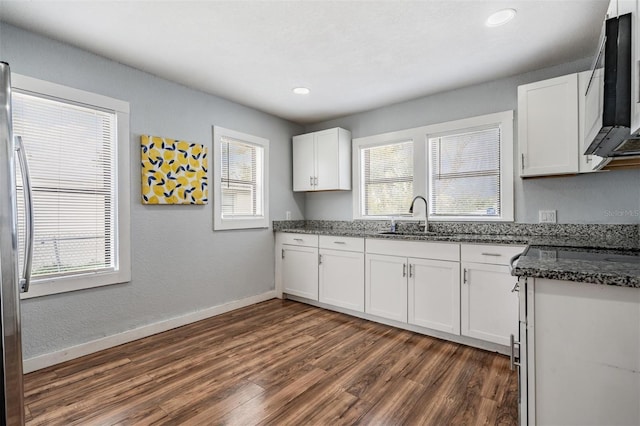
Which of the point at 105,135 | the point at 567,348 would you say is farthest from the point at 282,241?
the point at 567,348

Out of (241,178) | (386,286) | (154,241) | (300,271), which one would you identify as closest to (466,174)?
(386,286)

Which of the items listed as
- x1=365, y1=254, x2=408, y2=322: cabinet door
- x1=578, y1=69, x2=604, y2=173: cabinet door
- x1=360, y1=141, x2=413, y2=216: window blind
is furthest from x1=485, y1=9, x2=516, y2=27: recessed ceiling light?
x1=365, y1=254, x2=408, y2=322: cabinet door

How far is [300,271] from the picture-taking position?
3979 mm

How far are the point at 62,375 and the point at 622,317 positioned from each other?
3197mm

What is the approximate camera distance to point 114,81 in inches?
107

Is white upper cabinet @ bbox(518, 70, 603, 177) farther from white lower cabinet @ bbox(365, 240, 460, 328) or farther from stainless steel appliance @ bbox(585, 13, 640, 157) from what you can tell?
stainless steel appliance @ bbox(585, 13, 640, 157)

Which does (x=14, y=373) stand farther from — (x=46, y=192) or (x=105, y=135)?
(x=105, y=135)

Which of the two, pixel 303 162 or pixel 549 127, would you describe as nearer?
pixel 549 127

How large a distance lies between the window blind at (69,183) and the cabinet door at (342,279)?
2115mm

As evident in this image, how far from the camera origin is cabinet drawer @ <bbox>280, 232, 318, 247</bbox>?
12.6ft

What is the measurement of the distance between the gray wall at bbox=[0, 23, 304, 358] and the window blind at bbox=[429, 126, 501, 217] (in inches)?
81.6

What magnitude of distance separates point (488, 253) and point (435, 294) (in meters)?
0.60

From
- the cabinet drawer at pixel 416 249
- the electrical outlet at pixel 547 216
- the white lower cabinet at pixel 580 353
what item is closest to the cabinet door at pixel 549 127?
the electrical outlet at pixel 547 216

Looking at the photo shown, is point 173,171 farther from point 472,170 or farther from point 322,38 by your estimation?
point 472,170
